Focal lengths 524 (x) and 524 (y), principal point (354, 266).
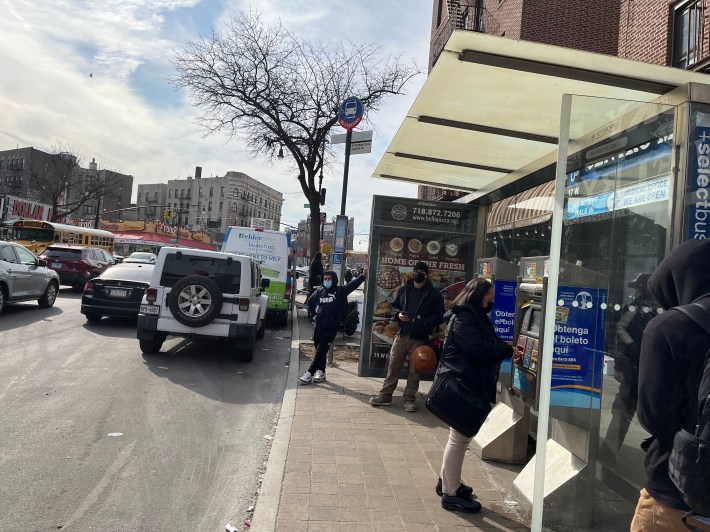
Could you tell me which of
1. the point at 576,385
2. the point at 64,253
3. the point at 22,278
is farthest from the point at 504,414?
the point at 64,253

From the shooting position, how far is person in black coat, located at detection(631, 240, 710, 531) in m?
1.90

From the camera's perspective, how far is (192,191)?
104500mm

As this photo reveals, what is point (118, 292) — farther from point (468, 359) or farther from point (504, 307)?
point (468, 359)

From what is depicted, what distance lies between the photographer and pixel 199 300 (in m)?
8.52

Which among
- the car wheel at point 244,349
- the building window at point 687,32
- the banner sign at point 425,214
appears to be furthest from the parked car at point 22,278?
the building window at point 687,32

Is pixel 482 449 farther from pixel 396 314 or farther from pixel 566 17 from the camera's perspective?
pixel 566 17

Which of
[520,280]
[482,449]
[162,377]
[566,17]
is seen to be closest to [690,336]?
[520,280]

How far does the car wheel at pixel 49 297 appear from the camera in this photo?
1327cm

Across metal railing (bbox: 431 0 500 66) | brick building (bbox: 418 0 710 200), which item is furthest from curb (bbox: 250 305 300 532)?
metal railing (bbox: 431 0 500 66)

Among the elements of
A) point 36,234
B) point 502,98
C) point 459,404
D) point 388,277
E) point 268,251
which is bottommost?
point 459,404

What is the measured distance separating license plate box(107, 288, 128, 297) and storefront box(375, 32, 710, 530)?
9.30 meters

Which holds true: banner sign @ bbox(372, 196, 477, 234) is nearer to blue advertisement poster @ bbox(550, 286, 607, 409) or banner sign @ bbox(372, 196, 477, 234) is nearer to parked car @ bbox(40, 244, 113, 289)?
blue advertisement poster @ bbox(550, 286, 607, 409)

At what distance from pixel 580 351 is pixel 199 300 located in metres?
6.43

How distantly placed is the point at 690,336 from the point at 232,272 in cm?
779
